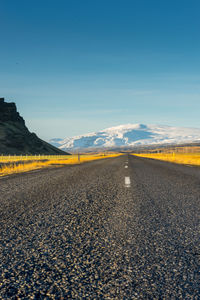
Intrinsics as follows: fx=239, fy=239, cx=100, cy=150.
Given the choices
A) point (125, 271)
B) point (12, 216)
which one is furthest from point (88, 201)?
point (125, 271)

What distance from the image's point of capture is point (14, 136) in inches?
3669

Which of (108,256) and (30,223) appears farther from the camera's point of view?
(30,223)

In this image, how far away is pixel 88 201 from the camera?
16.3 ft

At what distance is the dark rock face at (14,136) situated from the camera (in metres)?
85.4

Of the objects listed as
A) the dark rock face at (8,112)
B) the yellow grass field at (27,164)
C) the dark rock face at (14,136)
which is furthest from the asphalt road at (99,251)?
the dark rock face at (8,112)

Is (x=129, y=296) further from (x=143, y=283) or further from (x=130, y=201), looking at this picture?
(x=130, y=201)

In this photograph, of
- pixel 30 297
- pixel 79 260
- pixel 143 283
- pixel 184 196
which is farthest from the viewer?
pixel 184 196

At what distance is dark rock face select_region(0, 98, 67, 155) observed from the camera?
85438 millimetres

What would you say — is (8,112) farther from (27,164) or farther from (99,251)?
(99,251)

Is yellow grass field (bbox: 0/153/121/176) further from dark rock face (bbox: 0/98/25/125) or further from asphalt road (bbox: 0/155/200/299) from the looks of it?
dark rock face (bbox: 0/98/25/125)

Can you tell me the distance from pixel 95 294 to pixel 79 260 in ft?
1.86

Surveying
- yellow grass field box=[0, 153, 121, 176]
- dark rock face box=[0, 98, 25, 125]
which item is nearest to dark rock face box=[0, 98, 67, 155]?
dark rock face box=[0, 98, 25, 125]

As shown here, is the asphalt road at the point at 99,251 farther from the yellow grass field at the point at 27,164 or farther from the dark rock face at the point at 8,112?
the dark rock face at the point at 8,112

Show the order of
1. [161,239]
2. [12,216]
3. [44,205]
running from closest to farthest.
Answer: [161,239] < [12,216] < [44,205]
